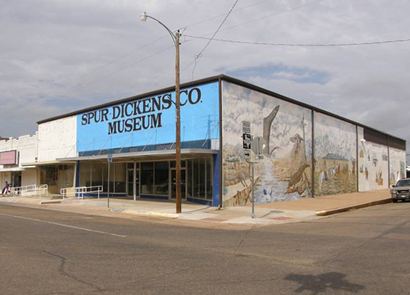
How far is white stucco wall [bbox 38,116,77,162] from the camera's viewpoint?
3912cm

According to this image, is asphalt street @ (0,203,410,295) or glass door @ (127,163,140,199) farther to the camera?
glass door @ (127,163,140,199)

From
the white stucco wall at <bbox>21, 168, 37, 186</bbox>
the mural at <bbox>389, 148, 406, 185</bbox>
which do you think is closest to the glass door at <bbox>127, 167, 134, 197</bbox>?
the white stucco wall at <bbox>21, 168, 37, 186</bbox>

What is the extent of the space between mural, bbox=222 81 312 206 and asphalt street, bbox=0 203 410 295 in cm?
1078

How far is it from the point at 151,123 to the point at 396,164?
1638 inches

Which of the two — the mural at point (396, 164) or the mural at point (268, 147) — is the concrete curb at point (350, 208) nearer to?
the mural at point (268, 147)

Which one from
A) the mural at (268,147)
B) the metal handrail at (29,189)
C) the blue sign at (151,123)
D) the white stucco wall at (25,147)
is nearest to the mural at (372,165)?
the mural at (268,147)

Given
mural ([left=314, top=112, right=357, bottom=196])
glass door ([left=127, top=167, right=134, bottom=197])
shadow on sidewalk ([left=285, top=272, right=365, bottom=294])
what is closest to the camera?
shadow on sidewalk ([left=285, top=272, right=365, bottom=294])

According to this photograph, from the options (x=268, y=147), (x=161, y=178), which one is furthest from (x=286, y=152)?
(x=161, y=178)

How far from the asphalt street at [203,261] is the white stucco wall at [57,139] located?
24556 millimetres

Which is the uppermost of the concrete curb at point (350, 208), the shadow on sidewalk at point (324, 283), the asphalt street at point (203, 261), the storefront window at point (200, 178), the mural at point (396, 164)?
the mural at point (396, 164)

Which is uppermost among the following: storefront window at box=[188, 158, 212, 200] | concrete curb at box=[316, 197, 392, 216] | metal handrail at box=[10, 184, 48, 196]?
storefront window at box=[188, 158, 212, 200]

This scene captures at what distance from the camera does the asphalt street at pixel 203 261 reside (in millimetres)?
7297

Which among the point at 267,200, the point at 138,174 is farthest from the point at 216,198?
the point at 138,174

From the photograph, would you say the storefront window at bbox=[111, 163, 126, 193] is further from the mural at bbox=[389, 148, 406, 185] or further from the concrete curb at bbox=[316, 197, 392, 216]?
the mural at bbox=[389, 148, 406, 185]
